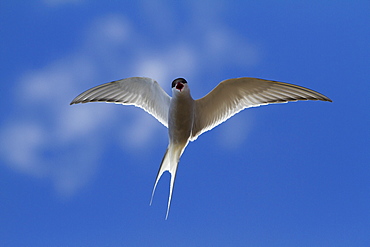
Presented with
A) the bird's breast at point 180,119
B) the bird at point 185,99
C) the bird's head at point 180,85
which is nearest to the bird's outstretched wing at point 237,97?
the bird at point 185,99

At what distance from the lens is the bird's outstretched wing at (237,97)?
431cm

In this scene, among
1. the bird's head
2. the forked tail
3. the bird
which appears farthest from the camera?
the forked tail

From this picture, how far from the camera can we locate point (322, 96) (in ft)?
13.6

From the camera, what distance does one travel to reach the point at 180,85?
4109 mm

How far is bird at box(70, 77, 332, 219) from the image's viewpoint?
425 cm

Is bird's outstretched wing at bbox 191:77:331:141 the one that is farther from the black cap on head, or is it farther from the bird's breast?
the black cap on head

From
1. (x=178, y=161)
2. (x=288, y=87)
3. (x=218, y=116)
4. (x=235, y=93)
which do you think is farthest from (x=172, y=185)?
(x=288, y=87)

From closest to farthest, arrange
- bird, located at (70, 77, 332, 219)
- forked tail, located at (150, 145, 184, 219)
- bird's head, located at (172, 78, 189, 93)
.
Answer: bird's head, located at (172, 78, 189, 93)
bird, located at (70, 77, 332, 219)
forked tail, located at (150, 145, 184, 219)

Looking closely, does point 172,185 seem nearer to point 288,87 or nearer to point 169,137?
point 169,137

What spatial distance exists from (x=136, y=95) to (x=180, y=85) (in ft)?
2.63

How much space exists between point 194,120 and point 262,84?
0.94 metres

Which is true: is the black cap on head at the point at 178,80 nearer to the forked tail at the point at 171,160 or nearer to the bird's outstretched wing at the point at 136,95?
the bird's outstretched wing at the point at 136,95

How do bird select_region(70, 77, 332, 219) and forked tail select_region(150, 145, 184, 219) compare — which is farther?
forked tail select_region(150, 145, 184, 219)

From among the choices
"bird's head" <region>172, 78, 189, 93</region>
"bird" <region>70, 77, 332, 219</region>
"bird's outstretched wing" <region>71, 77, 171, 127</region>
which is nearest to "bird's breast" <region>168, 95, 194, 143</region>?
"bird" <region>70, 77, 332, 219</region>
